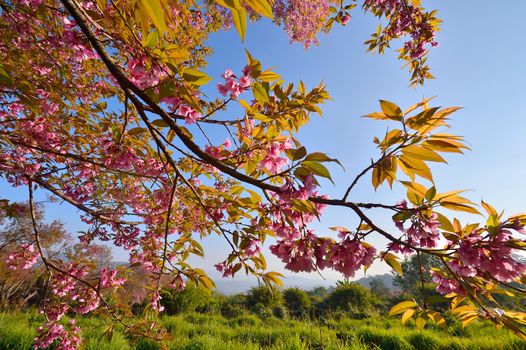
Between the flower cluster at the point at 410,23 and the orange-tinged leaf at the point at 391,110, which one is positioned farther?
the flower cluster at the point at 410,23

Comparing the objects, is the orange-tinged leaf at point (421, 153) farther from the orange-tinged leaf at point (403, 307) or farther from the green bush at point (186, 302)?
the green bush at point (186, 302)

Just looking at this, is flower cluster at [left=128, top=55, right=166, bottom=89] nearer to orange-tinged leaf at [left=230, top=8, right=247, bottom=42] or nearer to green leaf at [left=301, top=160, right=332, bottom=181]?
orange-tinged leaf at [left=230, top=8, right=247, bottom=42]

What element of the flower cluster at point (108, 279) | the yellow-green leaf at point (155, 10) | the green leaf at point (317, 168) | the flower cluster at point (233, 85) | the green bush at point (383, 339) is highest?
the flower cluster at point (233, 85)

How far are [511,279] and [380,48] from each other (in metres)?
2.50

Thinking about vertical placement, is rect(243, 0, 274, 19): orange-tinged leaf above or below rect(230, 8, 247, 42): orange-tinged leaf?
above

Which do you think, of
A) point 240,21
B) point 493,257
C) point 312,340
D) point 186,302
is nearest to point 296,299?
point 186,302

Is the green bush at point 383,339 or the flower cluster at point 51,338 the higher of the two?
the flower cluster at point 51,338

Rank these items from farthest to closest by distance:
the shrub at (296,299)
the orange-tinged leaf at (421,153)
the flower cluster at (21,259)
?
1. the shrub at (296,299)
2. the flower cluster at (21,259)
3. the orange-tinged leaf at (421,153)

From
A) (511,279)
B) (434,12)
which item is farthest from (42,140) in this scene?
(434,12)

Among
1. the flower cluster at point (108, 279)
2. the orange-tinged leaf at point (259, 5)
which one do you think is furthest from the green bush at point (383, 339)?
the orange-tinged leaf at point (259, 5)

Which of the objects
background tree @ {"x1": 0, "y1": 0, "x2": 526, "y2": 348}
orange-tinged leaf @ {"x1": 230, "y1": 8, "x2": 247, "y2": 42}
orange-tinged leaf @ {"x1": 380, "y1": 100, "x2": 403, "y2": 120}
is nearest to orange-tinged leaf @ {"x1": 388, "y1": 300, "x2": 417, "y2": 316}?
background tree @ {"x1": 0, "y1": 0, "x2": 526, "y2": 348}

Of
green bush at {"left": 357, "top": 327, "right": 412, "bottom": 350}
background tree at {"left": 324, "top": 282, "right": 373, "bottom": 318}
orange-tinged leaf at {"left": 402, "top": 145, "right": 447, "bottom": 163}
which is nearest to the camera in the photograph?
orange-tinged leaf at {"left": 402, "top": 145, "right": 447, "bottom": 163}

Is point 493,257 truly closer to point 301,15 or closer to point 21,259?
point 21,259

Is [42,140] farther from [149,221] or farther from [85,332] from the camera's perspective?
[85,332]
